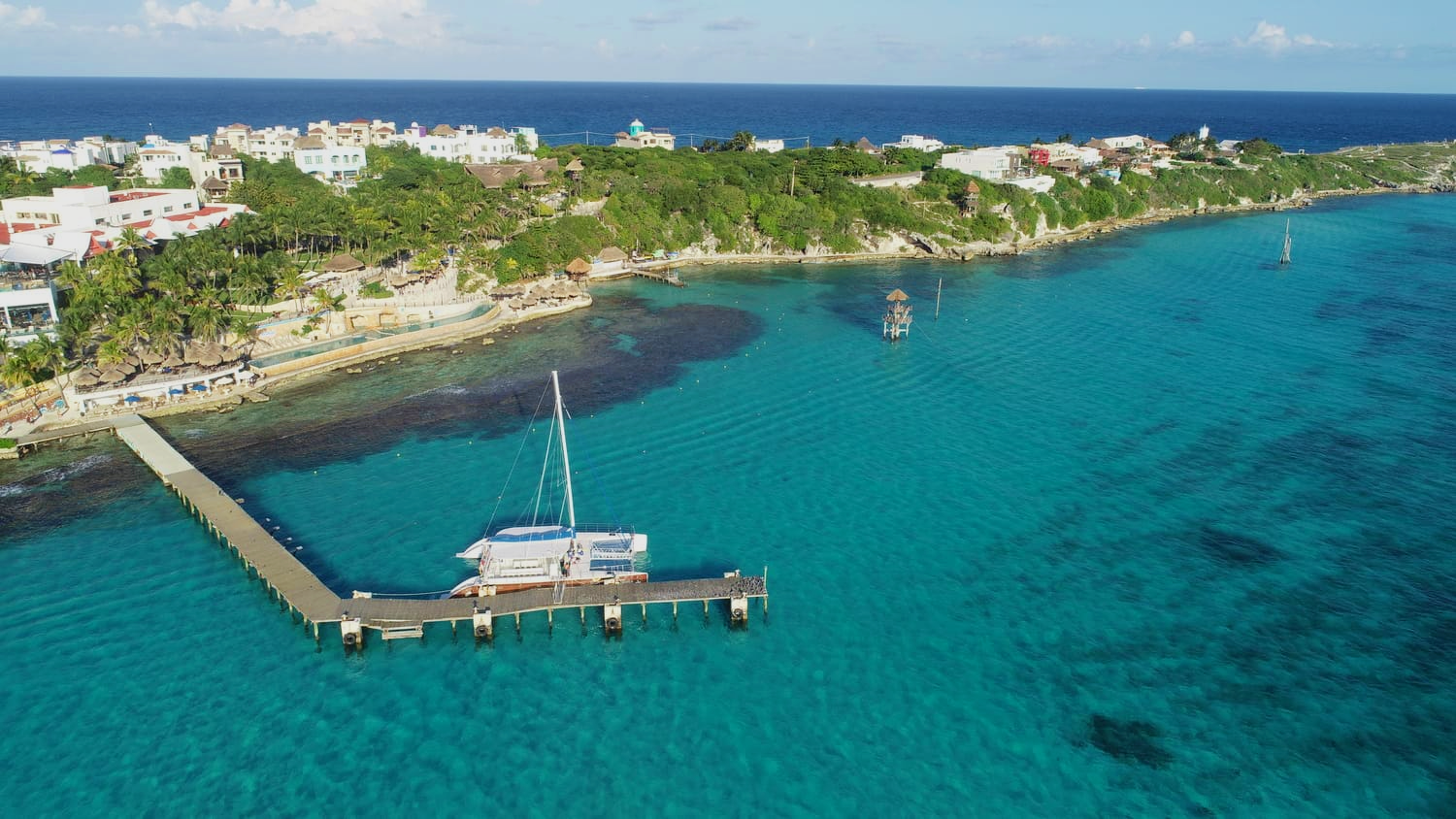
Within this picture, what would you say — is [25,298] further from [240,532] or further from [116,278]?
[240,532]

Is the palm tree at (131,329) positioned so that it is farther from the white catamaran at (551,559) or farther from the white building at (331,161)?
the white building at (331,161)

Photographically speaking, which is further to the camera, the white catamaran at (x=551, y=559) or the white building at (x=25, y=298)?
the white building at (x=25, y=298)

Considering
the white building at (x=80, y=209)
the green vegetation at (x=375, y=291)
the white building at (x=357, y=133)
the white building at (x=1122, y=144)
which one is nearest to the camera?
the green vegetation at (x=375, y=291)

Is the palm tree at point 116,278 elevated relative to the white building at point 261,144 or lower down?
lower down

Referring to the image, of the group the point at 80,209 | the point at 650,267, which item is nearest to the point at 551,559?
the point at 650,267

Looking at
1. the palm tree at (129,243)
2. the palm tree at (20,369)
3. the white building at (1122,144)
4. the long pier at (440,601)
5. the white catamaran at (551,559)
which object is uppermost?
the white building at (1122,144)

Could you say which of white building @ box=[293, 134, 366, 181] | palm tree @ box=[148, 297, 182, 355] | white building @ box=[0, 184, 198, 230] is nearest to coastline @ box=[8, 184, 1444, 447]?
palm tree @ box=[148, 297, 182, 355]

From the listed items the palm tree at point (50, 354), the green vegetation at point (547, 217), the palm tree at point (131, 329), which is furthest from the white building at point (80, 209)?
the palm tree at point (131, 329)
